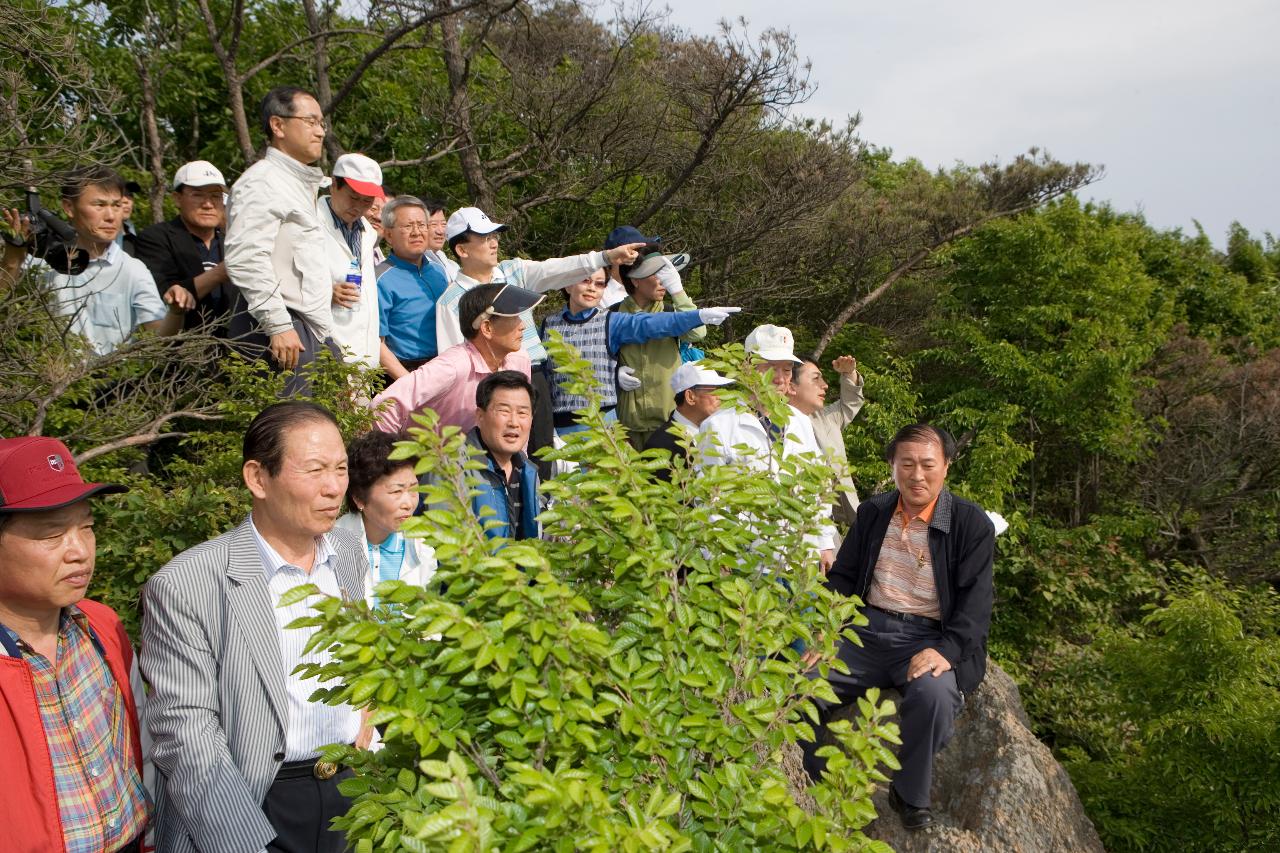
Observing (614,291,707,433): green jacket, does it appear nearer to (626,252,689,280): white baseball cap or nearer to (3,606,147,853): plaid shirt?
(626,252,689,280): white baseball cap

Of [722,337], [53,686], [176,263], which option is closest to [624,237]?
[176,263]

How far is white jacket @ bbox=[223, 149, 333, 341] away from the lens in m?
5.28

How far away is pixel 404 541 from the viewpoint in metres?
4.36

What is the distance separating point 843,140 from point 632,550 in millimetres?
12135

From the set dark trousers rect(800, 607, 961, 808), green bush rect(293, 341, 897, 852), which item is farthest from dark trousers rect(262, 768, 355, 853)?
dark trousers rect(800, 607, 961, 808)

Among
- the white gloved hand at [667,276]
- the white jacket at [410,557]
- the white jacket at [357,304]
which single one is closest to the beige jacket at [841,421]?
the white gloved hand at [667,276]

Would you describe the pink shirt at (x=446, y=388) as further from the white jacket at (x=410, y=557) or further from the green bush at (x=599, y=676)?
the green bush at (x=599, y=676)

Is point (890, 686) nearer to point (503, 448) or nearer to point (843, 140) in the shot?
point (503, 448)

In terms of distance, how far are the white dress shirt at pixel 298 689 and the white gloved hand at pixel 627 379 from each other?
340 centimetres

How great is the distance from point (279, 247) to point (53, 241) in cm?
122

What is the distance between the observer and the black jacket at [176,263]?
602 centimetres

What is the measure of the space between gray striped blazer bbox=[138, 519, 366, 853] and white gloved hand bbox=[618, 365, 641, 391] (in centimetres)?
361

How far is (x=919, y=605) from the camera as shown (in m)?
5.12

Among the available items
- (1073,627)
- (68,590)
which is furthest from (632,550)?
(1073,627)
